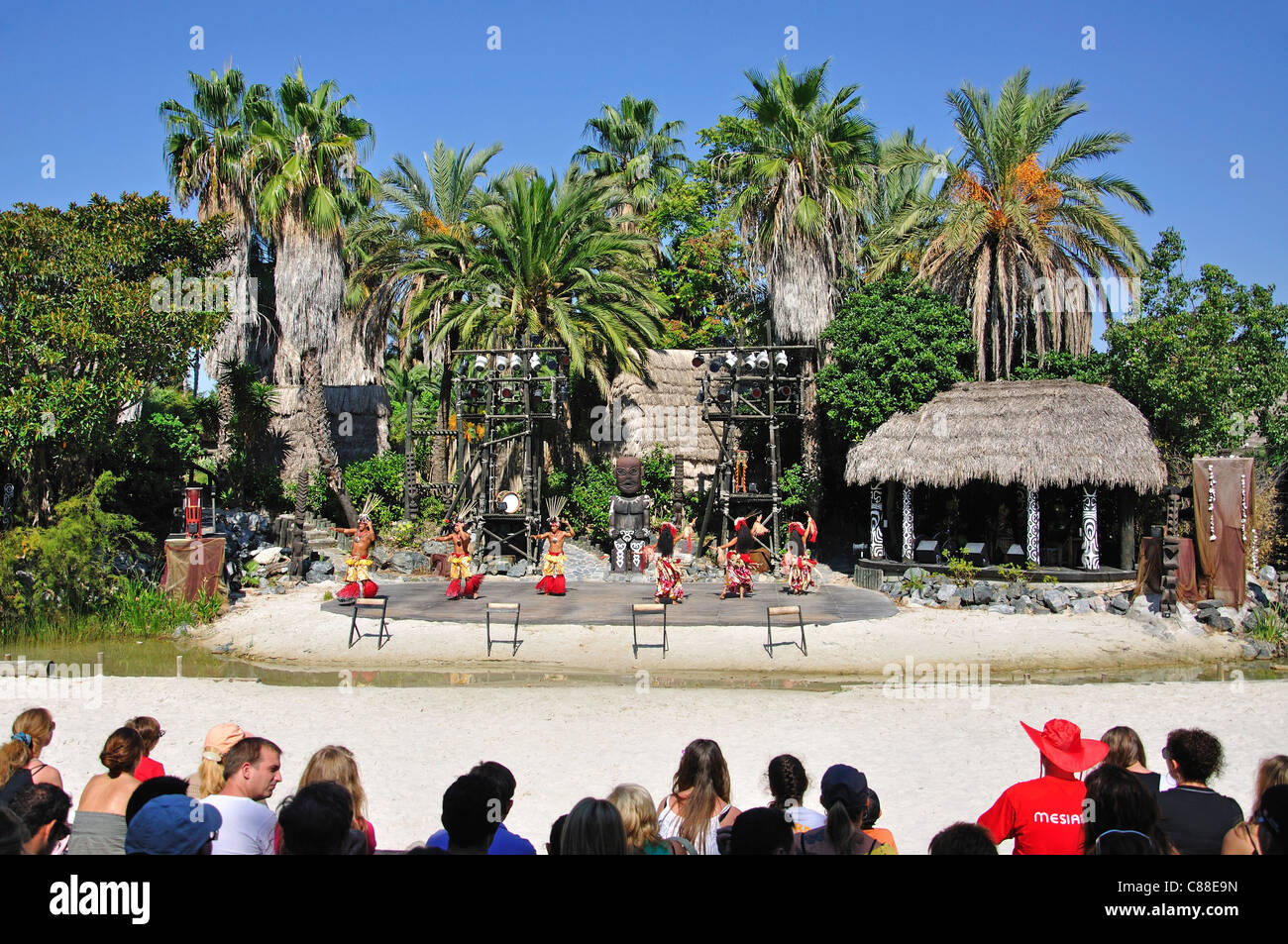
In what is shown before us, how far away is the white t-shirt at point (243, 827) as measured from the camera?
4.46 m

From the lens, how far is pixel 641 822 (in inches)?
172

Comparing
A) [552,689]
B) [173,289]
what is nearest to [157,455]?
[173,289]

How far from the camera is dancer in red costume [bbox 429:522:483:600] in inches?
739

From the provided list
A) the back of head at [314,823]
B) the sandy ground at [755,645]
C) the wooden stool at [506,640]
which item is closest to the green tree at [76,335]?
the sandy ground at [755,645]

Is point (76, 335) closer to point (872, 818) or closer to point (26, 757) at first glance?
point (26, 757)

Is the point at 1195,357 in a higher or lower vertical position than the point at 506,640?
higher

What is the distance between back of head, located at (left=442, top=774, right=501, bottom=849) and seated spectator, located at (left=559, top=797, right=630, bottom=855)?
39 centimetres

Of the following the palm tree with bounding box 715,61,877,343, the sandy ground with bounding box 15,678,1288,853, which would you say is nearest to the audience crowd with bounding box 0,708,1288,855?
the sandy ground with bounding box 15,678,1288,853

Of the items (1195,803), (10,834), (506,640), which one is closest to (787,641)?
(506,640)

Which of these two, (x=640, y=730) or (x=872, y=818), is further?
(x=640, y=730)

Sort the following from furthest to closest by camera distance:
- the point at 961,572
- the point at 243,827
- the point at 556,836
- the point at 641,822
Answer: the point at 961,572, the point at 243,827, the point at 641,822, the point at 556,836

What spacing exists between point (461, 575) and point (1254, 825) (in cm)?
1598

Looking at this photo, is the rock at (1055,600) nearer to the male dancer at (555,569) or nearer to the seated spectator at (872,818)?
the male dancer at (555,569)

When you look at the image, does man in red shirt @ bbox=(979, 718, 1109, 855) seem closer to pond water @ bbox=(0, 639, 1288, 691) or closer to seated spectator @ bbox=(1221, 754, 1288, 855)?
seated spectator @ bbox=(1221, 754, 1288, 855)
